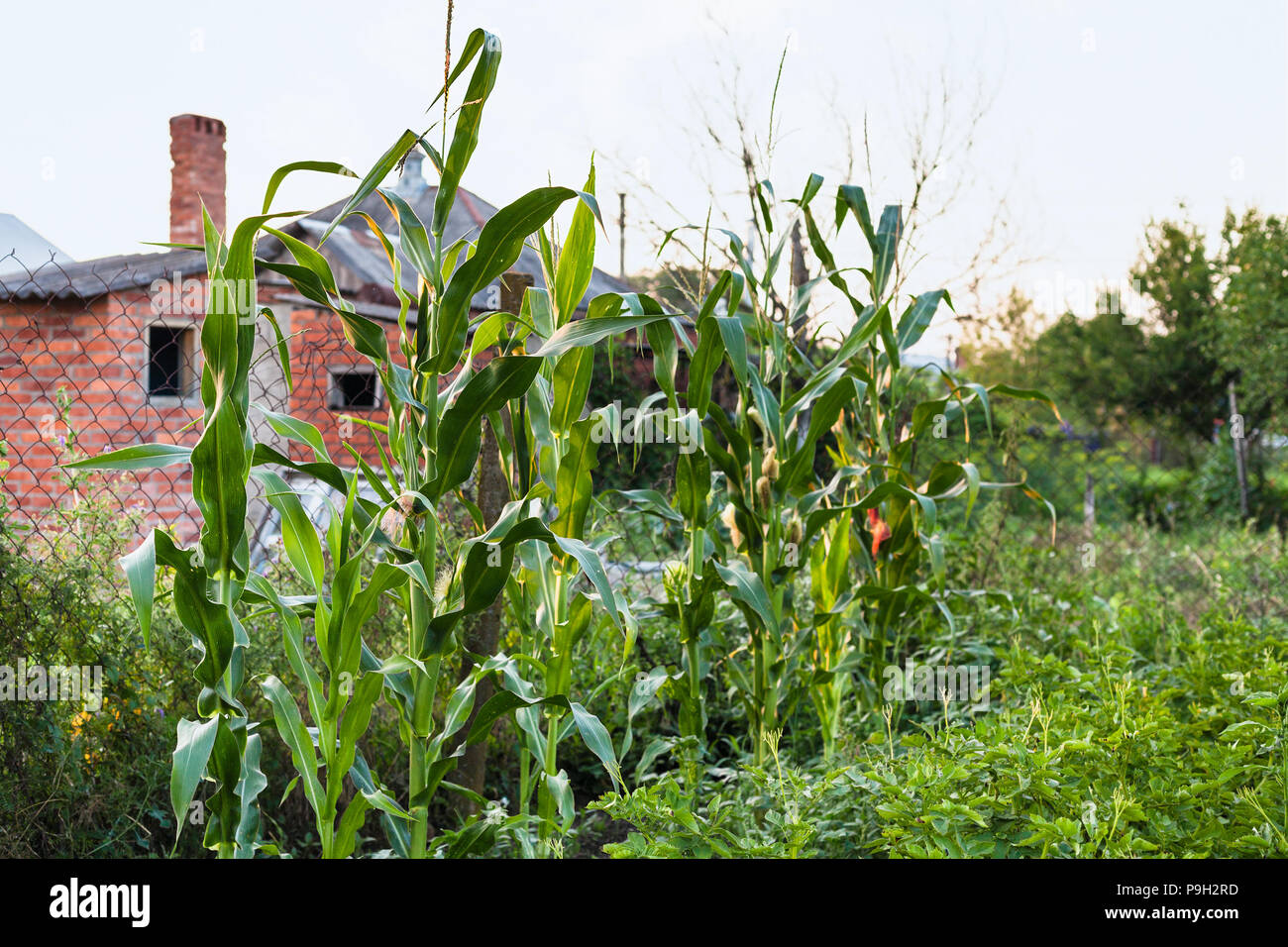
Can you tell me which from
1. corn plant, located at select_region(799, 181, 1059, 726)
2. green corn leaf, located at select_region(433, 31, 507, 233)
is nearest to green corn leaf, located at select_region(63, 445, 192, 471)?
green corn leaf, located at select_region(433, 31, 507, 233)

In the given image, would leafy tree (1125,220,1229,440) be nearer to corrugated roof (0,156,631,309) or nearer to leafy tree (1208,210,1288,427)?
leafy tree (1208,210,1288,427)

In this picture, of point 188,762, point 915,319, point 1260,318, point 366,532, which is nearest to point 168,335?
point 915,319

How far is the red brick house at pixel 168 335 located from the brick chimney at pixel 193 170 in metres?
0.01

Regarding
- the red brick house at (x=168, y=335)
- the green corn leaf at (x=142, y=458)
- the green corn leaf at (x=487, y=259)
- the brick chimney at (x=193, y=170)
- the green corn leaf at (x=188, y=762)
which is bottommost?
the green corn leaf at (x=188, y=762)

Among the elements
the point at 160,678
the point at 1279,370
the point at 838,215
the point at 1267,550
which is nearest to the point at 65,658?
the point at 160,678

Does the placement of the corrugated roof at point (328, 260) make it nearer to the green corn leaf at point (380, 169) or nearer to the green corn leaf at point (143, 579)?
the green corn leaf at point (380, 169)

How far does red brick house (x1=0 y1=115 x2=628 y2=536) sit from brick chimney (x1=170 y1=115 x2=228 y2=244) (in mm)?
12

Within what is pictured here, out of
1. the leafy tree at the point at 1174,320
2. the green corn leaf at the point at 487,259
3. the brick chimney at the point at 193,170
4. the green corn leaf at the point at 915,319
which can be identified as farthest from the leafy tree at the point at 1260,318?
the brick chimney at the point at 193,170

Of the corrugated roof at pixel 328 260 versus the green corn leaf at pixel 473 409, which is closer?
the green corn leaf at pixel 473 409

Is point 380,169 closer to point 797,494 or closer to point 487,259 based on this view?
point 487,259

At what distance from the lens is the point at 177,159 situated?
35.6 feet

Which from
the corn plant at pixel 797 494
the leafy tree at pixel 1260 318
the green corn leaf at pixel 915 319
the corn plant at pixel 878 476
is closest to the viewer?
the corn plant at pixel 797 494

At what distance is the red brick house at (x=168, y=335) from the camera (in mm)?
6035

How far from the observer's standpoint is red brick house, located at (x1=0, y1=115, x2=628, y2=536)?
6.04 meters
